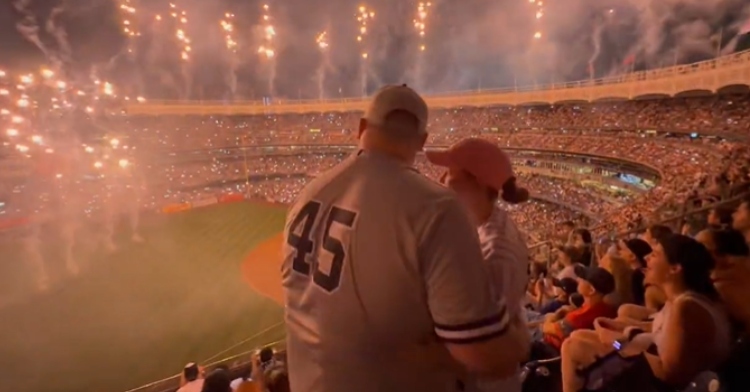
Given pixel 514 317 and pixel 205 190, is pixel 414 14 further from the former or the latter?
pixel 514 317

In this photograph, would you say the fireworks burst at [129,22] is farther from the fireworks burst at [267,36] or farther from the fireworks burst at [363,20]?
the fireworks burst at [363,20]

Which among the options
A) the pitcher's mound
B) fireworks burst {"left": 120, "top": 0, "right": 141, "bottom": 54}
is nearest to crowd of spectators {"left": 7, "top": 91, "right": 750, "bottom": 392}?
fireworks burst {"left": 120, "top": 0, "right": 141, "bottom": 54}

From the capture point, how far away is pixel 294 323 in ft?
4.91

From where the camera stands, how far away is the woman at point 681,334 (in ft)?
7.98

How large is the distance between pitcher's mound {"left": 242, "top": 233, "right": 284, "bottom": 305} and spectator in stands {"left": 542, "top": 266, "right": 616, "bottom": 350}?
527 inches

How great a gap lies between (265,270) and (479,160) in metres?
19.1

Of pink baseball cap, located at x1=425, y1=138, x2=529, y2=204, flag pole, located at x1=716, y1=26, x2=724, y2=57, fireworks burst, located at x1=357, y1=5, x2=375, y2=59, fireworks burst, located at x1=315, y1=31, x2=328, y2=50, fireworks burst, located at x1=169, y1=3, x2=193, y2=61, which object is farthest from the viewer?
fireworks burst, located at x1=315, y1=31, x2=328, y2=50

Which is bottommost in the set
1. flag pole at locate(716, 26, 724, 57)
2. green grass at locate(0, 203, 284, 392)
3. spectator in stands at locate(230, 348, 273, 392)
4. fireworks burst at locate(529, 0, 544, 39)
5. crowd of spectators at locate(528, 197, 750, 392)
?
green grass at locate(0, 203, 284, 392)

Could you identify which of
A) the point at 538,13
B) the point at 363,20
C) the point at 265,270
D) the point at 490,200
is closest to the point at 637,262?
the point at 490,200

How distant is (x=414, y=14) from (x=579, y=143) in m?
18.2

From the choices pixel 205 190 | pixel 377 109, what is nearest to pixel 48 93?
pixel 205 190

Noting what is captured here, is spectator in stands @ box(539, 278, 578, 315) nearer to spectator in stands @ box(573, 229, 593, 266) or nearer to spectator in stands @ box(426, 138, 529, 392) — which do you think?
spectator in stands @ box(573, 229, 593, 266)

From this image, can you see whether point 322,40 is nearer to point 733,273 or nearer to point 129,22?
point 129,22

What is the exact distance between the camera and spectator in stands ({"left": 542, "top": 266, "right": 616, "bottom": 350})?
3790 millimetres
